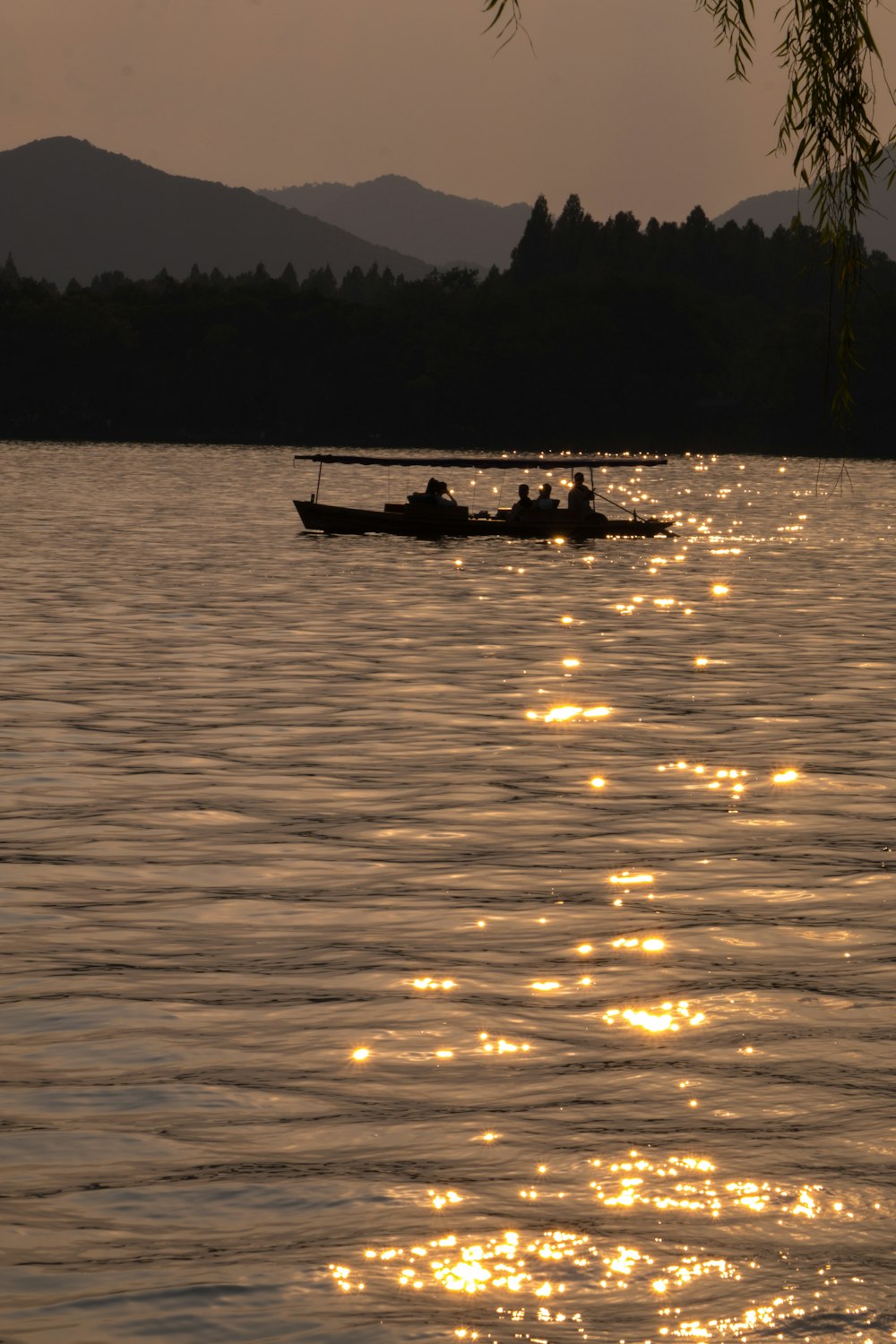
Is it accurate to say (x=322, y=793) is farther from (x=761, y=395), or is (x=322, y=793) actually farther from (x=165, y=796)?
(x=761, y=395)

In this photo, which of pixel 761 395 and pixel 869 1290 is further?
pixel 761 395

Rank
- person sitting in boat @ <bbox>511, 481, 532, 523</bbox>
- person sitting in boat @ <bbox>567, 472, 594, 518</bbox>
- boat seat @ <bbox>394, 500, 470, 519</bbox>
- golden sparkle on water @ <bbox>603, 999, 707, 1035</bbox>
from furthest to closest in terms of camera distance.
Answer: person sitting in boat @ <bbox>567, 472, 594, 518</bbox>, person sitting in boat @ <bbox>511, 481, 532, 523</bbox>, boat seat @ <bbox>394, 500, 470, 519</bbox>, golden sparkle on water @ <bbox>603, 999, 707, 1035</bbox>

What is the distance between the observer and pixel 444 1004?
442 inches

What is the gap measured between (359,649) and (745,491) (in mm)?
84195

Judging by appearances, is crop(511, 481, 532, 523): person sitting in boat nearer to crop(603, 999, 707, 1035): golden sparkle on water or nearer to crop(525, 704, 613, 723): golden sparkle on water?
crop(525, 704, 613, 723): golden sparkle on water

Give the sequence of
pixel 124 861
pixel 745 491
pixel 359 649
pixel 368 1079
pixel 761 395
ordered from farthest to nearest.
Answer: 1. pixel 761 395
2. pixel 745 491
3. pixel 359 649
4. pixel 124 861
5. pixel 368 1079

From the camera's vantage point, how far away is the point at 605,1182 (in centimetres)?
845

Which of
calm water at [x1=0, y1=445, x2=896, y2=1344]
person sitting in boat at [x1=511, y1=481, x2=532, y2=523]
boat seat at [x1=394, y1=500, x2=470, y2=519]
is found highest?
person sitting in boat at [x1=511, y1=481, x2=532, y2=523]

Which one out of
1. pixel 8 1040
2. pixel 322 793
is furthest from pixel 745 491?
pixel 8 1040

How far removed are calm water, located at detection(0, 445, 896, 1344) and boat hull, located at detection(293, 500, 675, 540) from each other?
2790cm

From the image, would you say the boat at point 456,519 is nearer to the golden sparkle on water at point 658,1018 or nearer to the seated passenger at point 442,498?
the seated passenger at point 442,498

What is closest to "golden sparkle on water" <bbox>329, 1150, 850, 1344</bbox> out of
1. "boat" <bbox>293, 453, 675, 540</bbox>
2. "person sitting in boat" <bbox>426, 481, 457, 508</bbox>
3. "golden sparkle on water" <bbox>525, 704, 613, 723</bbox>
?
"golden sparkle on water" <bbox>525, 704, 613, 723</bbox>

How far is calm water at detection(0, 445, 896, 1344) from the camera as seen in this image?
749 cm

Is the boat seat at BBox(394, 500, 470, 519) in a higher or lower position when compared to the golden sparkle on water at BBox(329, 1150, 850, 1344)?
higher
